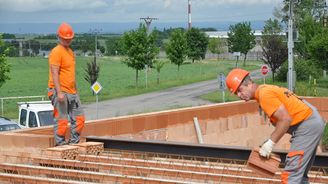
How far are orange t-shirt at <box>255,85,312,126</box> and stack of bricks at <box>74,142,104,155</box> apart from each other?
3.70 metres

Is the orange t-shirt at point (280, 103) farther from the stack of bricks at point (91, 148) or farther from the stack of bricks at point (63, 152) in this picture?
the stack of bricks at point (91, 148)

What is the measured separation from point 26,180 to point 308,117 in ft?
11.5

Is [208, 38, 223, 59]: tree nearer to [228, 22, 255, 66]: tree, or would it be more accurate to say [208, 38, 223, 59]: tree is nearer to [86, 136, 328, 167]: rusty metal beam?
[228, 22, 255, 66]: tree

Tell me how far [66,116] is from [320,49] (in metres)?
36.2

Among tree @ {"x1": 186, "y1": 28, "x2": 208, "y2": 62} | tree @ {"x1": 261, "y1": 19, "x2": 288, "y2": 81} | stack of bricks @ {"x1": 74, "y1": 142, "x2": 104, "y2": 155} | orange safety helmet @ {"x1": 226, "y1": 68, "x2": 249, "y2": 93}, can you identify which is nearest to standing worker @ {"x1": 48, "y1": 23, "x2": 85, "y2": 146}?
stack of bricks @ {"x1": 74, "y1": 142, "x2": 104, "y2": 155}

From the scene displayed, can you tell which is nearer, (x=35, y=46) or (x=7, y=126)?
(x=7, y=126)

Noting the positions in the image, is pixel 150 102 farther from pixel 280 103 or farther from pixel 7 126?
pixel 280 103

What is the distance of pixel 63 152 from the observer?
896 cm

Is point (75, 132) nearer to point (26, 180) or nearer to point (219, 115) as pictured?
point (26, 180)

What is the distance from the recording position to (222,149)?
9430 millimetres

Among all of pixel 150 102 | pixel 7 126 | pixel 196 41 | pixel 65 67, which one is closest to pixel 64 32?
pixel 65 67

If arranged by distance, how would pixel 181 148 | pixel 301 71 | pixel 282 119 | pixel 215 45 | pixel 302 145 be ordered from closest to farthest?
pixel 282 119 < pixel 302 145 < pixel 181 148 < pixel 301 71 < pixel 215 45

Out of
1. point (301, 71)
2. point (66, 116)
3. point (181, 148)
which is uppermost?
point (66, 116)

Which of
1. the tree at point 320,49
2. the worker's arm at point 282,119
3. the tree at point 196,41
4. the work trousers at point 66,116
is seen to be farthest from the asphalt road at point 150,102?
the tree at point 196,41
